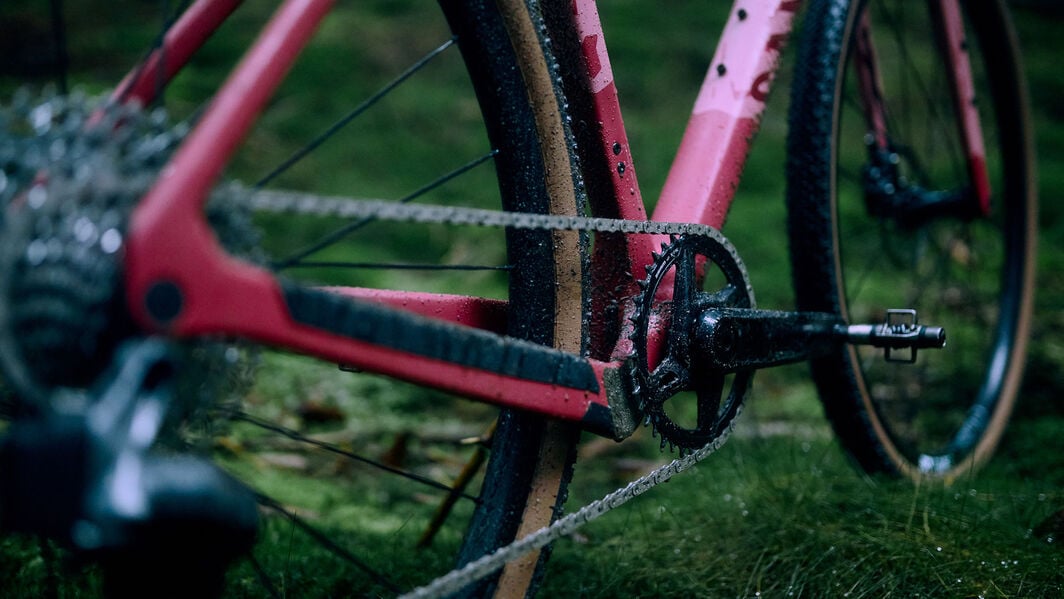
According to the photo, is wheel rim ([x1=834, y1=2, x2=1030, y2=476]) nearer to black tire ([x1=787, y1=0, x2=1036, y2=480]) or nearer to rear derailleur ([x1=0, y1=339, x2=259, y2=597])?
black tire ([x1=787, y1=0, x2=1036, y2=480])

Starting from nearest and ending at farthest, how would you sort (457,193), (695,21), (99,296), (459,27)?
(99,296)
(459,27)
(457,193)
(695,21)

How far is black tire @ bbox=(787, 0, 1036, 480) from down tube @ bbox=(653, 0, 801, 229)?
89mm

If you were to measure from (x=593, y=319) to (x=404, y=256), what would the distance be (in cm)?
196

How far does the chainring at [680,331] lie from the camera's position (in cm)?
91

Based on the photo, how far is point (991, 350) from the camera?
1.68m

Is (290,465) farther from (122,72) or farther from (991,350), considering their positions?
(122,72)

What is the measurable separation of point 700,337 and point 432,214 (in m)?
0.39

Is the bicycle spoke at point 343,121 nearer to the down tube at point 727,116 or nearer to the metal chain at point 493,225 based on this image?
the metal chain at point 493,225

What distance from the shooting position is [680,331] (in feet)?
3.10

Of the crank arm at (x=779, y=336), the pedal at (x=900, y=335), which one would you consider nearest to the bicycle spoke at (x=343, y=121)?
the crank arm at (x=779, y=336)

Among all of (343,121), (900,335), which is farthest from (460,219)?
(900,335)

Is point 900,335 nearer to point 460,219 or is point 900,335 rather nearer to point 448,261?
point 460,219

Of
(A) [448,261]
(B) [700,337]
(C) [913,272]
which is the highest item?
(A) [448,261]

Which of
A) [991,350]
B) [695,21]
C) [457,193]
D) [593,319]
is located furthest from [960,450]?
[695,21]
